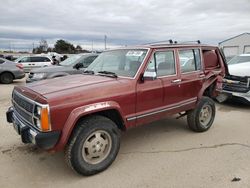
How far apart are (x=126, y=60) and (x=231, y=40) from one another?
32.5 meters

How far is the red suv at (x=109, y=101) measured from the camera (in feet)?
11.2

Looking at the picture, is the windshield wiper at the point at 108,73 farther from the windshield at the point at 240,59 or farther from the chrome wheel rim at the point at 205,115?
the windshield at the point at 240,59

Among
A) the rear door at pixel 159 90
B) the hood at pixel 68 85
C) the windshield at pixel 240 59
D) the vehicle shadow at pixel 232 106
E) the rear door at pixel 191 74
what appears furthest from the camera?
the windshield at pixel 240 59

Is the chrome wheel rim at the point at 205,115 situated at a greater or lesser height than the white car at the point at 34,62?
lesser

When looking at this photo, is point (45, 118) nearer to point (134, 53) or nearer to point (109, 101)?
point (109, 101)

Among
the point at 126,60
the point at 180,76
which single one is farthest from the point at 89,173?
the point at 180,76

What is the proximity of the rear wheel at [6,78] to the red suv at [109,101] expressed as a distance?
10.9 metres

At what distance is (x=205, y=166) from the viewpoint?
400 cm

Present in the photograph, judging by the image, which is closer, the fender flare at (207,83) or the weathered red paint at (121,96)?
the weathered red paint at (121,96)

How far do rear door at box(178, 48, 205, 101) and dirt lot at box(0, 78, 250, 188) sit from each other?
0.92m

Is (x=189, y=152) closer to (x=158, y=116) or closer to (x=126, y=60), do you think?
(x=158, y=116)

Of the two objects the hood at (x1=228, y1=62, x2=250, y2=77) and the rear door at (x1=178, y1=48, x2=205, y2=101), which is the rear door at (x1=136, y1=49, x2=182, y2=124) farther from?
the hood at (x1=228, y1=62, x2=250, y2=77)

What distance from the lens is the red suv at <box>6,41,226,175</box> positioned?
3.40 meters

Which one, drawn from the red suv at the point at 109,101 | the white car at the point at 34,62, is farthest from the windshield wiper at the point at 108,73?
the white car at the point at 34,62
